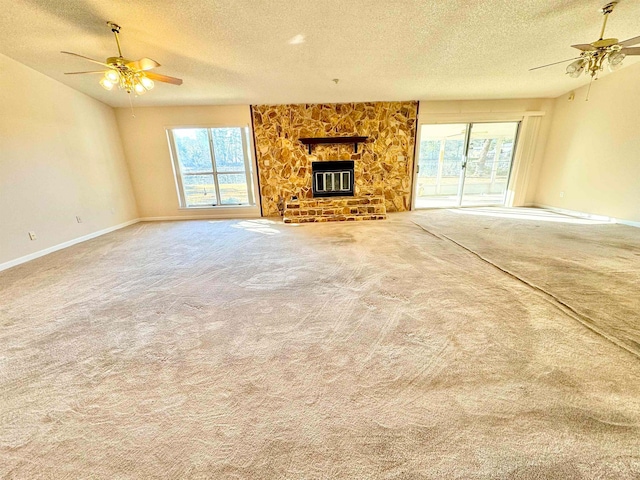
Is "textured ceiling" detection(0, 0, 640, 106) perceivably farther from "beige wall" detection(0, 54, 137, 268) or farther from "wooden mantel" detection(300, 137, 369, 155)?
"wooden mantel" detection(300, 137, 369, 155)

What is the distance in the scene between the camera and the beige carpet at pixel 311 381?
3.27 ft

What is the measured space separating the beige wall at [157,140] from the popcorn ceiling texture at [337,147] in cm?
51

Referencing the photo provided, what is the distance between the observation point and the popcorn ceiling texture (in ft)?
18.8

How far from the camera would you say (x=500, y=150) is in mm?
7160

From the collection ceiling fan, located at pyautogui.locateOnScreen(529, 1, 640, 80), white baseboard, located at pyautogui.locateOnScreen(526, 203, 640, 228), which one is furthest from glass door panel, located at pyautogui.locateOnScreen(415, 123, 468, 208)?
ceiling fan, located at pyautogui.locateOnScreen(529, 1, 640, 80)

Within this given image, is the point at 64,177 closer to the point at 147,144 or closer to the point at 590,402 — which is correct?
the point at 147,144

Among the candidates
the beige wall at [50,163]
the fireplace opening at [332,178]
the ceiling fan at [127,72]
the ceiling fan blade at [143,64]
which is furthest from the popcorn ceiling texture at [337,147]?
the beige wall at [50,163]

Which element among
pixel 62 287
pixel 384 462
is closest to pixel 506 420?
pixel 384 462

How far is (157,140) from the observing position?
5.56m

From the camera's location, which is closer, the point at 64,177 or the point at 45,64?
the point at 45,64

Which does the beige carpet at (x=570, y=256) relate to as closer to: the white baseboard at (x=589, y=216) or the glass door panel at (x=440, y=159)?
the white baseboard at (x=589, y=216)

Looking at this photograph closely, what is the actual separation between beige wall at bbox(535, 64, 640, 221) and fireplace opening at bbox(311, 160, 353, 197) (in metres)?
4.68

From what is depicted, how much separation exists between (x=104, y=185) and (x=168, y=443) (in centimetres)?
572

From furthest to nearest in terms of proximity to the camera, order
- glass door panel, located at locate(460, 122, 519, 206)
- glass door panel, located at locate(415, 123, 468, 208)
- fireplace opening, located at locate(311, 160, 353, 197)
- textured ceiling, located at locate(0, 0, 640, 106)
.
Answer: glass door panel, located at locate(415, 123, 468, 208), glass door panel, located at locate(460, 122, 519, 206), fireplace opening, located at locate(311, 160, 353, 197), textured ceiling, located at locate(0, 0, 640, 106)
